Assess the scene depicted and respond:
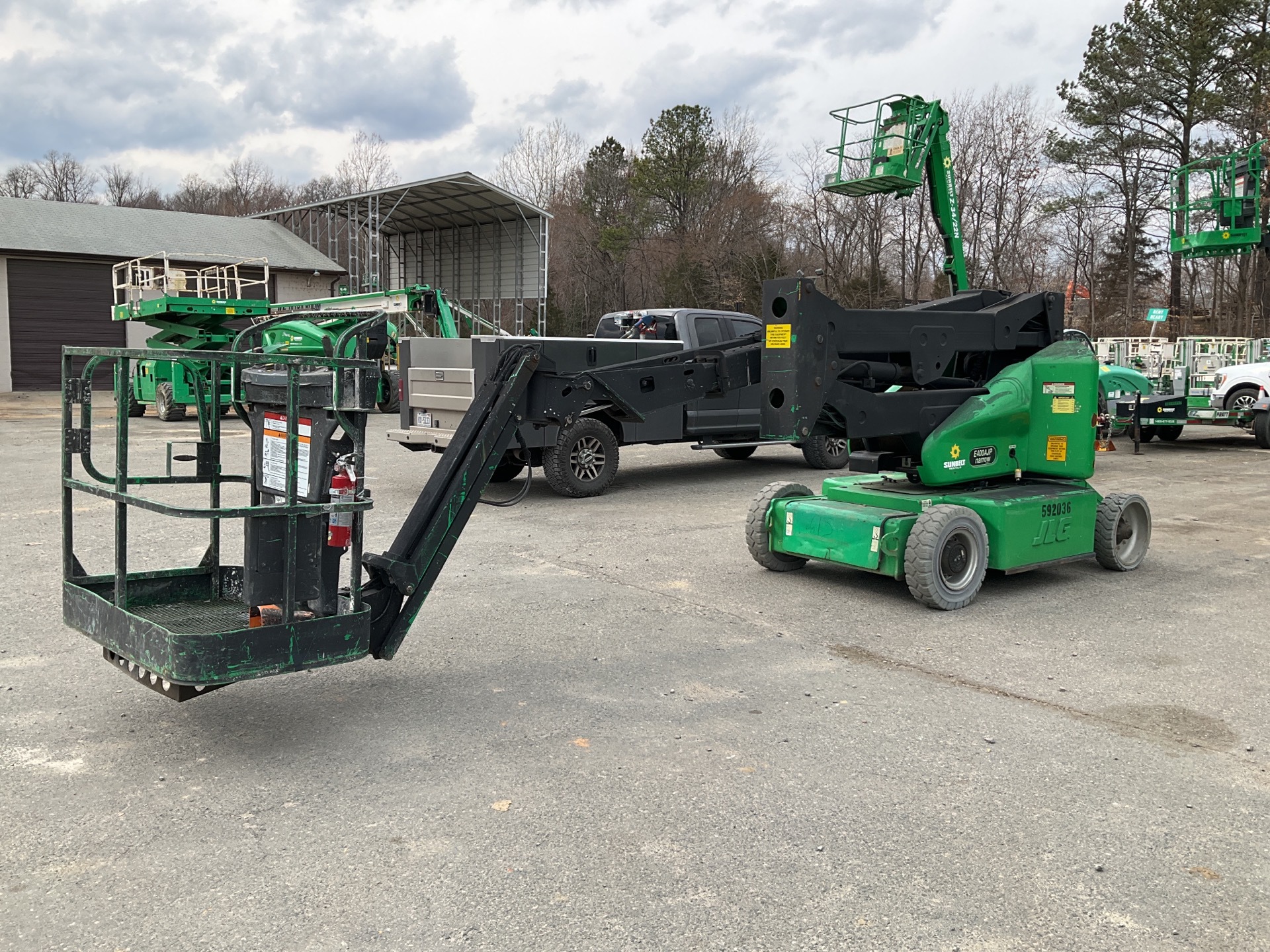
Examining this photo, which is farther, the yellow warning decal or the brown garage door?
the brown garage door

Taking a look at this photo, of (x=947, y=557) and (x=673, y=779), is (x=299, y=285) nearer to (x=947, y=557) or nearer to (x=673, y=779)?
(x=947, y=557)

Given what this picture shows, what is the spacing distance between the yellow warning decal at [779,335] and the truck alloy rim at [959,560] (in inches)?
69.0

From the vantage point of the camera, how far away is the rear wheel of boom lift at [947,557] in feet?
22.7

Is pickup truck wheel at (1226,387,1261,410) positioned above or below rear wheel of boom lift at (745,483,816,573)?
above

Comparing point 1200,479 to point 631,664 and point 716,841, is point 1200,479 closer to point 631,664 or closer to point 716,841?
point 631,664

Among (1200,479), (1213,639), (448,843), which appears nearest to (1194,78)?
(1200,479)

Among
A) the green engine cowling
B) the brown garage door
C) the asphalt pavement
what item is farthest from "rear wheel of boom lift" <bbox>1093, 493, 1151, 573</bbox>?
the brown garage door

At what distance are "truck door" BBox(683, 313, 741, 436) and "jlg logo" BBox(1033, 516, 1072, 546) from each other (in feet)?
18.2

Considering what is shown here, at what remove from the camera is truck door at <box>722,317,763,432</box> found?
13.5 meters

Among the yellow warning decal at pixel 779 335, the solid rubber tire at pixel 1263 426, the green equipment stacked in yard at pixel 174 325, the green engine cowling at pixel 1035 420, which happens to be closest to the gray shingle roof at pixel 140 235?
the green equipment stacked in yard at pixel 174 325

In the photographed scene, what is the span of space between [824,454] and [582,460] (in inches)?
164

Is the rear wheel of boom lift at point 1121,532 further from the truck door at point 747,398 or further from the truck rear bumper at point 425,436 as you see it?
the truck rear bumper at point 425,436

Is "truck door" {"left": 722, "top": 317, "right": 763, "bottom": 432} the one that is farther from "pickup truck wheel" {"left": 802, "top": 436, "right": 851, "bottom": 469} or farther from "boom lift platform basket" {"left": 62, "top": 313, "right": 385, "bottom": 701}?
"boom lift platform basket" {"left": 62, "top": 313, "right": 385, "bottom": 701}

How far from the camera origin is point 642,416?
311 inches
